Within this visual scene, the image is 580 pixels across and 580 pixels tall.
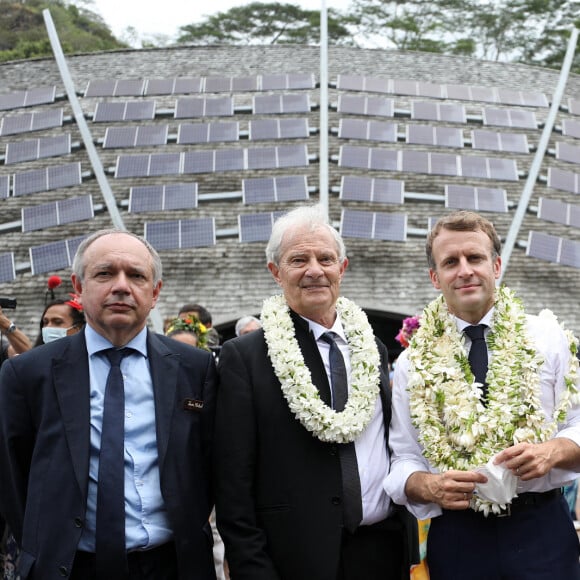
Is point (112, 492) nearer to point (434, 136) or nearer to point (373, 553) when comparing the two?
point (373, 553)

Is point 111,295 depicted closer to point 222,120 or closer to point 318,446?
point 318,446

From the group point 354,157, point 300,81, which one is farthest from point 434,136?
point 300,81

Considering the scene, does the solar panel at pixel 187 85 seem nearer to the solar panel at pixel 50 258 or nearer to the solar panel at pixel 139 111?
the solar panel at pixel 139 111

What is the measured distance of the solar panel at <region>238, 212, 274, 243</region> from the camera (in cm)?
1408

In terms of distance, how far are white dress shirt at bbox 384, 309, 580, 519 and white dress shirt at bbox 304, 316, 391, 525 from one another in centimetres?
7

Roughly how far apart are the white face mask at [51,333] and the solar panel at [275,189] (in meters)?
10.1

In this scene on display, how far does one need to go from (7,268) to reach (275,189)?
5.89 m

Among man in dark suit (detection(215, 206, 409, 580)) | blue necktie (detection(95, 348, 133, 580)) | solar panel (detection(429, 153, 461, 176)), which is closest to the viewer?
blue necktie (detection(95, 348, 133, 580))

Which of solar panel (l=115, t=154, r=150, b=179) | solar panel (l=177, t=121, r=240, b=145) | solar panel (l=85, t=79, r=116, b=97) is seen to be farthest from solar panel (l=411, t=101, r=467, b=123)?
solar panel (l=85, t=79, r=116, b=97)

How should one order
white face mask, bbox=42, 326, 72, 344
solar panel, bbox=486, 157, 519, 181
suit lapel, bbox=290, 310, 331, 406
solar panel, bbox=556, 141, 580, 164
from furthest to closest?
1. solar panel, bbox=556, 141, 580, 164
2. solar panel, bbox=486, 157, 519, 181
3. white face mask, bbox=42, 326, 72, 344
4. suit lapel, bbox=290, 310, 331, 406

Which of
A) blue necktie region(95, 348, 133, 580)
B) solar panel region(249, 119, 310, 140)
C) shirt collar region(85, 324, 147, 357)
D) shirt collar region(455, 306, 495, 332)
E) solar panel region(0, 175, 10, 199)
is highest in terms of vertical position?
solar panel region(249, 119, 310, 140)

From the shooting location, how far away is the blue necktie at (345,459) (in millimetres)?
3033

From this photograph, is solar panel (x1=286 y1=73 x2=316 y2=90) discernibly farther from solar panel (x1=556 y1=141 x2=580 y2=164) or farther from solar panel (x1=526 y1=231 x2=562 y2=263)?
solar panel (x1=526 y1=231 x2=562 y2=263)

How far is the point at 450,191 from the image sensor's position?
50.3 feet
